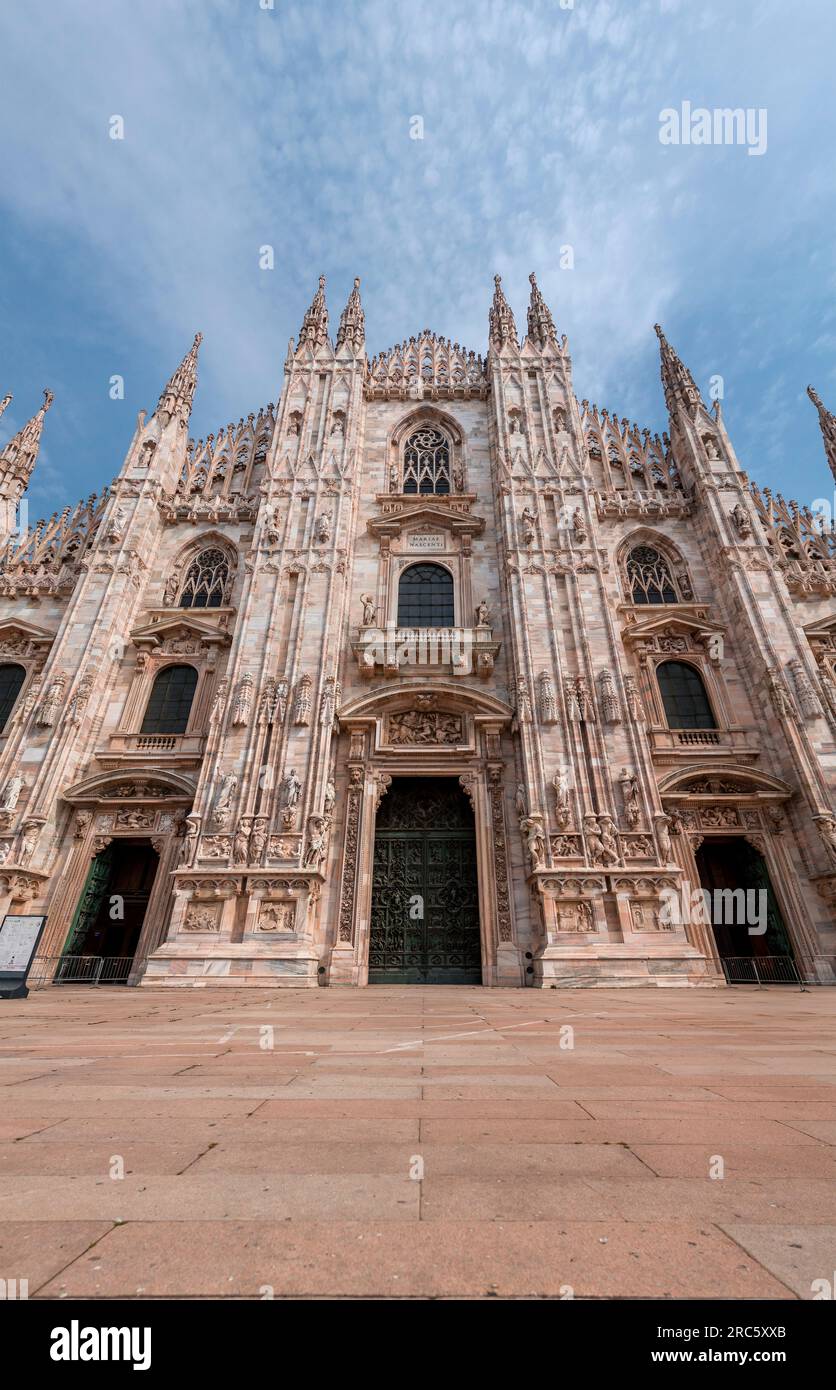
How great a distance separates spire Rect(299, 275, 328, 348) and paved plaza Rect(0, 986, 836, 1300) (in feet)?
80.2

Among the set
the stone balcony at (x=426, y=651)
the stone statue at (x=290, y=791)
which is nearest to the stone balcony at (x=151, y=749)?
the stone statue at (x=290, y=791)

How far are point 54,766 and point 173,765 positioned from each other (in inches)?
107

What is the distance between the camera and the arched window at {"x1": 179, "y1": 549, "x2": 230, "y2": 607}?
1900cm

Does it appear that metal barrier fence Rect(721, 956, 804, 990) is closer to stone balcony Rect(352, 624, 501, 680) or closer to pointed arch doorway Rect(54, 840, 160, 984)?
stone balcony Rect(352, 624, 501, 680)

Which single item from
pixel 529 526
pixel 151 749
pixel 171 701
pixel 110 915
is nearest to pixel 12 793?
pixel 151 749

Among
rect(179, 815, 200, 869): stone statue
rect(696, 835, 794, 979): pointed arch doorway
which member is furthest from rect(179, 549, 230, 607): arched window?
rect(696, 835, 794, 979): pointed arch doorway

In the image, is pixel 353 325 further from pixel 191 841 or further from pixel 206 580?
pixel 191 841

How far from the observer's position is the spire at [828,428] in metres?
21.1

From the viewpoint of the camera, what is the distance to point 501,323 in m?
23.1

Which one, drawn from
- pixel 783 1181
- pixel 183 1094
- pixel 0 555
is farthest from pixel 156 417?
pixel 783 1181

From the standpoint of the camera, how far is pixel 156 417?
2130 centimetres

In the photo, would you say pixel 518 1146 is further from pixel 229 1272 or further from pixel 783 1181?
pixel 229 1272

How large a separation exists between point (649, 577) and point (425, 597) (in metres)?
7.24

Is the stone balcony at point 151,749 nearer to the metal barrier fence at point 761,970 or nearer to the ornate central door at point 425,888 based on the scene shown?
the ornate central door at point 425,888
